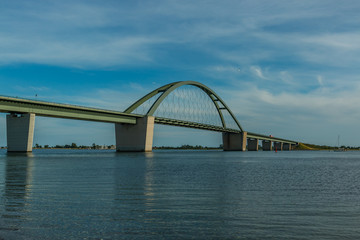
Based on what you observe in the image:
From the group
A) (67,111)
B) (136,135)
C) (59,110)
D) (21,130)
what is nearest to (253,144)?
(136,135)

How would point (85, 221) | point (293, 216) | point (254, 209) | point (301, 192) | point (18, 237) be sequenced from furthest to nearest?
point (301, 192)
point (254, 209)
point (293, 216)
point (85, 221)
point (18, 237)

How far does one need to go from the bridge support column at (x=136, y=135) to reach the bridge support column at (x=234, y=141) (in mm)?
69315

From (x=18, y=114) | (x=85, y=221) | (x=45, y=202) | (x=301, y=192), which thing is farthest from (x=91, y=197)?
(x=18, y=114)

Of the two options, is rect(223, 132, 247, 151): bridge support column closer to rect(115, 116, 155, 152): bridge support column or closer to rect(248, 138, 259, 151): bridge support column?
rect(248, 138, 259, 151): bridge support column

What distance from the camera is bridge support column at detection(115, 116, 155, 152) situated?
96.7 metres

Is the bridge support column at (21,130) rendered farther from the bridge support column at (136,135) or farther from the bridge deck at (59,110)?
the bridge support column at (136,135)

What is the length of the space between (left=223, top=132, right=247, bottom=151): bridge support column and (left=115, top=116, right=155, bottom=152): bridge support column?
6932cm

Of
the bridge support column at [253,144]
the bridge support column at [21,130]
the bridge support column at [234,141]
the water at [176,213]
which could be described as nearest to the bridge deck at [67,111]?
the bridge support column at [21,130]

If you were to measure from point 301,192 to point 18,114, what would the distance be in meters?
62.7

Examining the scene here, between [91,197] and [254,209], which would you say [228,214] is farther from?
[91,197]

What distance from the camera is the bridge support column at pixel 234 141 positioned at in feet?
527

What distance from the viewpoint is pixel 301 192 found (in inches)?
679

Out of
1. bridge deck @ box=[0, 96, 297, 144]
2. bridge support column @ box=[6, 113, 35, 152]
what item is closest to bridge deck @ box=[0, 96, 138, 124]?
bridge deck @ box=[0, 96, 297, 144]

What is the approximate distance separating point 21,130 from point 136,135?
120 feet
